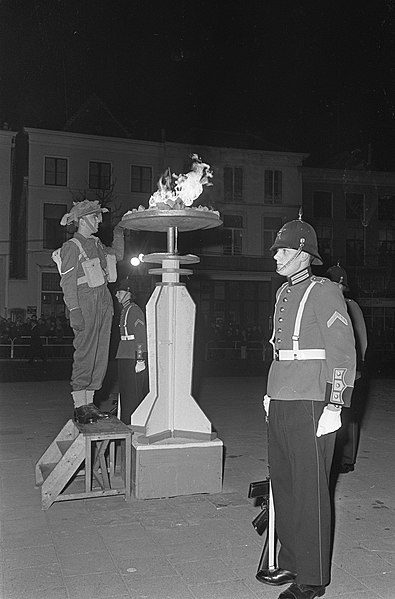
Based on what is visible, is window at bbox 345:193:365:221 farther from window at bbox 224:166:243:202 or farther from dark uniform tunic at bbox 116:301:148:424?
dark uniform tunic at bbox 116:301:148:424

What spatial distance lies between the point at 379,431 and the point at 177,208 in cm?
555

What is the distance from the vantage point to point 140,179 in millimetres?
32406

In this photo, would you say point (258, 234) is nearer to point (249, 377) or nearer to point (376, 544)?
point (249, 377)

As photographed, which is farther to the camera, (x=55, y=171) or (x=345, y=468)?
(x=55, y=171)

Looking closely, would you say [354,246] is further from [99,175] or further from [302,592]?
[302,592]

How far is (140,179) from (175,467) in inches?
1104

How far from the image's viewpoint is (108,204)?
31.5 meters

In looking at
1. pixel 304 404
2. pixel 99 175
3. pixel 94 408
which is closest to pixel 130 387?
pixel 94 408

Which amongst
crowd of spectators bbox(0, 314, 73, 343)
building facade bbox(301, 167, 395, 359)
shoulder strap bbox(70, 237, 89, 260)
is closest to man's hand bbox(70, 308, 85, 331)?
shoulder strap bbox(70, 237, 89, 260)

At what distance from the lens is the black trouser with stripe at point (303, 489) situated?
362cm

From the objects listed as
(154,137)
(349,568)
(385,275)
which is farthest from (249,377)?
(385,275)

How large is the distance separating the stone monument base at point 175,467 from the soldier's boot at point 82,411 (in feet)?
1.42

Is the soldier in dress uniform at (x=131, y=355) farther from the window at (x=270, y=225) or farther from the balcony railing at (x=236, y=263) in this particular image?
the window at (x=270, y=225)

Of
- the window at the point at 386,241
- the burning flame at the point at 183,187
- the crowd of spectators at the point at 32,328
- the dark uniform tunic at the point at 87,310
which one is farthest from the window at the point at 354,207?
the dark uniform tunic at the point at 87,310
